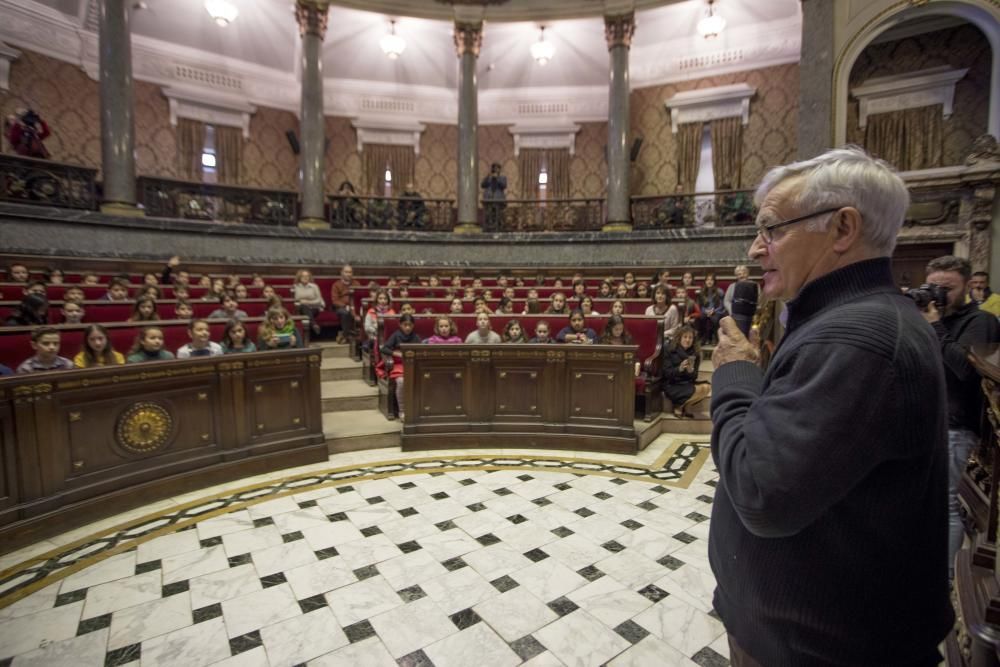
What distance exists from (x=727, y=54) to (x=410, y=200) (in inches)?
352

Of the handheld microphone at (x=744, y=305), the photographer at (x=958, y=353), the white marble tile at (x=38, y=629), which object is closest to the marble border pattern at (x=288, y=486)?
the white marble tile at (x=38, y=629)

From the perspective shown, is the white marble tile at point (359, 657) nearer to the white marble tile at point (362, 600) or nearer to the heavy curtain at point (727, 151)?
the white marble tile at point (362, 600)

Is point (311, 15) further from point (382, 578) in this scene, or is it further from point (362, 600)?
point (362, 600)

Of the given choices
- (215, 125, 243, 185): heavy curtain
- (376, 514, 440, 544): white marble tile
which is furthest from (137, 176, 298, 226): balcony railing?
(376, 514, 440, 544): white marble tile

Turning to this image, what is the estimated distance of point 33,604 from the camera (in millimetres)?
2543

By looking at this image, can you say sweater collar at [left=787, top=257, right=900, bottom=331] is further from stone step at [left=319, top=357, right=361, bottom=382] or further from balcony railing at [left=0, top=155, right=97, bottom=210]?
balcony railing at [left=0, top=155, right=97, bottom=210]

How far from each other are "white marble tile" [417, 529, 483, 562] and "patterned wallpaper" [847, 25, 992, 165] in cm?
1221

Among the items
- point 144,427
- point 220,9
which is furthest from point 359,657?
point 220,9

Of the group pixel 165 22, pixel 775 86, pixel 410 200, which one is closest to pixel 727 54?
pixel 775 86

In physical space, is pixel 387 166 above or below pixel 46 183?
above

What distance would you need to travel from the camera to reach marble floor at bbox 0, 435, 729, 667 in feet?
7.27

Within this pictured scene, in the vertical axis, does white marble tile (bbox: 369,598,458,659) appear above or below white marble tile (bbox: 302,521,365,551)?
below

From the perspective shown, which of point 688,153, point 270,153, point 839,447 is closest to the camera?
point 839,447

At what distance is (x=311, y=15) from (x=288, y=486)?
10265 mm
